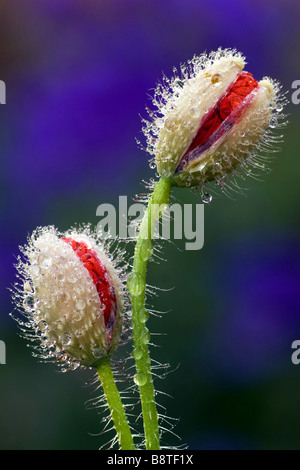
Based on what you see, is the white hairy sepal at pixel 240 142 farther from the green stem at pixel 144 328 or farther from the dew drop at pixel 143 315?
the dew drop at pixel 143 315

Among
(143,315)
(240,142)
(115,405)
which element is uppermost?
(240,142)

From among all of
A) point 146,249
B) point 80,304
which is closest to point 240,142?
point 146,249

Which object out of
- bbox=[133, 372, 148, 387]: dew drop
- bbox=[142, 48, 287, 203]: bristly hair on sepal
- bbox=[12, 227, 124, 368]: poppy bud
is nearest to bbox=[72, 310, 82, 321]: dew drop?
bbox=[12, 227, 124, 368]: poppy bud

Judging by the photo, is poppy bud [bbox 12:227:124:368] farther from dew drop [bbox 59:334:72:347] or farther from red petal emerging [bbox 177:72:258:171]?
red petal emerging [bbox 177:72:258:171]

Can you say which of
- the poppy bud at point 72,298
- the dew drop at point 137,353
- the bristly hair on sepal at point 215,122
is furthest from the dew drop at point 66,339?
the bristly hair on sepal at point 215,122

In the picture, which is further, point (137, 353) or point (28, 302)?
point (28, 302)

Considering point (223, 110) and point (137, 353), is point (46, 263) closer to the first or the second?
point (137, 353)

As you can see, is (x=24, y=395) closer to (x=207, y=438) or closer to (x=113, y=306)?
(x=207, y=438)

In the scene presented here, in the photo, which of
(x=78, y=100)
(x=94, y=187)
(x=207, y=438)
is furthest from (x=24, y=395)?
(x=78, y=100)
